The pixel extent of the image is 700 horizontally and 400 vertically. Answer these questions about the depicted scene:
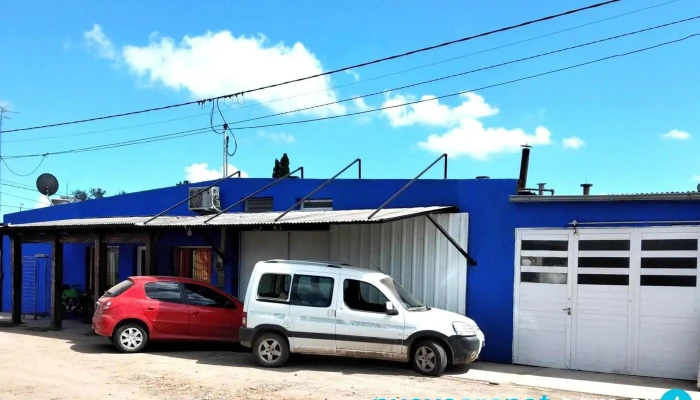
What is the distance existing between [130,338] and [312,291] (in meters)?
3.90

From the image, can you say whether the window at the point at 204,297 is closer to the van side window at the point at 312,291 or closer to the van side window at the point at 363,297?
the van side window at the point at 312,291

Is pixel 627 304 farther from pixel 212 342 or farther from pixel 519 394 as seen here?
pixel 212 342

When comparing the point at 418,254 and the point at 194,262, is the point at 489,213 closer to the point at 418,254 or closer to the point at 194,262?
the point at 418,254

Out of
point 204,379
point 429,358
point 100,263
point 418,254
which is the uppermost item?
point 418,254

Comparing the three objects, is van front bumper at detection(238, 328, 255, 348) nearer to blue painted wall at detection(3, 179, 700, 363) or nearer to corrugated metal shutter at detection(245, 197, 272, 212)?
blue painted wall at detection(3, 179, 700, 363)

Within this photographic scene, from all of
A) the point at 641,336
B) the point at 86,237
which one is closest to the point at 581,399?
the point at 641,336

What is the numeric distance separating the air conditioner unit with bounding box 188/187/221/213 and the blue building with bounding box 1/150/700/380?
59 cm

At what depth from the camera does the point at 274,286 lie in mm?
10523

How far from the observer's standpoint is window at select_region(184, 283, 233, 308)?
12023mm

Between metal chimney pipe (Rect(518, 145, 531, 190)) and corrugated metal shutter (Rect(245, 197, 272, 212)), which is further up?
metal chimney pipe (Rect(518, 145, 531, 190))

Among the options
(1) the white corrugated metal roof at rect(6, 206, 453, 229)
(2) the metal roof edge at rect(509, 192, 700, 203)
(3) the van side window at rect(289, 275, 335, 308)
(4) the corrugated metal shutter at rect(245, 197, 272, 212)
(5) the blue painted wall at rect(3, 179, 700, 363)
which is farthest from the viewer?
(4) the corrugated metal shutter at rect(245, 197, 272, 212)

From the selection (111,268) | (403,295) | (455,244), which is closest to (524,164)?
(455,244)

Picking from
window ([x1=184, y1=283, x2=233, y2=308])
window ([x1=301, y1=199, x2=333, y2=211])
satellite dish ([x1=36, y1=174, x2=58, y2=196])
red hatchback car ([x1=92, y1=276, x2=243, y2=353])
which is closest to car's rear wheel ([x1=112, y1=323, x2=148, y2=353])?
red hatchback car ([x1=92, y1=276, x2=243, y2=353])

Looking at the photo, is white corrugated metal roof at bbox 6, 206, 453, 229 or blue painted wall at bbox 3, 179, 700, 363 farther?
white corrugated metal roof at bbox 6, 206, 453, 229
